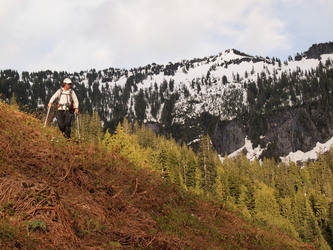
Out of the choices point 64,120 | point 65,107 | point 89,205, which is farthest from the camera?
point 64,120

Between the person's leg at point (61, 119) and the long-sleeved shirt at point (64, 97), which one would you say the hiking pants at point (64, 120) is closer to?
the person's leg at point (61, 119)

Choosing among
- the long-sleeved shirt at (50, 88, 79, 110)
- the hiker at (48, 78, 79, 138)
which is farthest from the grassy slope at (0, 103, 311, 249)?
the long-sleeved shirt at (50, 88, 79, 110)

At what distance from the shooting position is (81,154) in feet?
33.7

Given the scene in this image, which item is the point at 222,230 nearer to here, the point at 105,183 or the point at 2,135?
the point at 105,183

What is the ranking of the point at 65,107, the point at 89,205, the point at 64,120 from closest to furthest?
the point at 89,205, the point at 65,107, the point at 64,120

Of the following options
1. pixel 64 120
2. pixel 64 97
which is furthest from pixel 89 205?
pixel 64 97

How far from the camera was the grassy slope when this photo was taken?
237 inches

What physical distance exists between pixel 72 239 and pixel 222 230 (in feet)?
18.7

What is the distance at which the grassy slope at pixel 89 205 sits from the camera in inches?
237

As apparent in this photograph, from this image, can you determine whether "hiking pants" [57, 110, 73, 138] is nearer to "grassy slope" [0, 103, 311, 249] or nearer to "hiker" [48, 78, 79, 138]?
"hiker" [48, 78, 79, 138]

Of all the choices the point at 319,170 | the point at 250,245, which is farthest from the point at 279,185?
the point at 250,245

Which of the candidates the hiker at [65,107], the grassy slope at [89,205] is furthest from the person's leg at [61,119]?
the grassy slope at [89,205]

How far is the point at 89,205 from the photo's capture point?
7.44 metres

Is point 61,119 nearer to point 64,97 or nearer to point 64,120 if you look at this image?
point 64,120
